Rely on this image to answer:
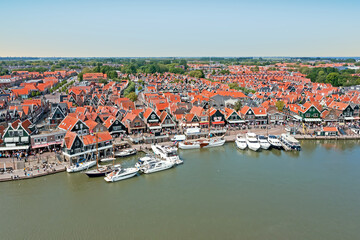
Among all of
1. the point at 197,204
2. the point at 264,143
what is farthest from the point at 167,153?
the point at 264,143

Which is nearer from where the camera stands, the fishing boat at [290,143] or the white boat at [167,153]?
the white boat at [167,153]

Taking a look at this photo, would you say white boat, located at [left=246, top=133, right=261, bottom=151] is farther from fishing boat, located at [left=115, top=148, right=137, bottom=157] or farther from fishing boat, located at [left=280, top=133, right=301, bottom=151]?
fishing boat, located at [left=115, top=148, right=137, bottom=157]

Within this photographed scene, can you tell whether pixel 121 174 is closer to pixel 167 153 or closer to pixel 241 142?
pixel 167 153

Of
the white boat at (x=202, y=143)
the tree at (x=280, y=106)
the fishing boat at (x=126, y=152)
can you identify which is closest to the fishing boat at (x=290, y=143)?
the white boat at (x=202, y=143)

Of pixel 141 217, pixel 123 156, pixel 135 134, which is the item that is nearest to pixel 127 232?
pixel 141 217

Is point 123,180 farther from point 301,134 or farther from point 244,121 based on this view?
point 301,134

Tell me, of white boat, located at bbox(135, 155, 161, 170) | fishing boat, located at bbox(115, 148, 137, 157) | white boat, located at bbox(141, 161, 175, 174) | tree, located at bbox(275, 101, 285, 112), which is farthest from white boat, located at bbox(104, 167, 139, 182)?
tree, located at bbox(275, 101, 285, 112)

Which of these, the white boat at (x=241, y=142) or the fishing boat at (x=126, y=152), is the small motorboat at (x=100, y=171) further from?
the white boat at (x=241, y=142)
